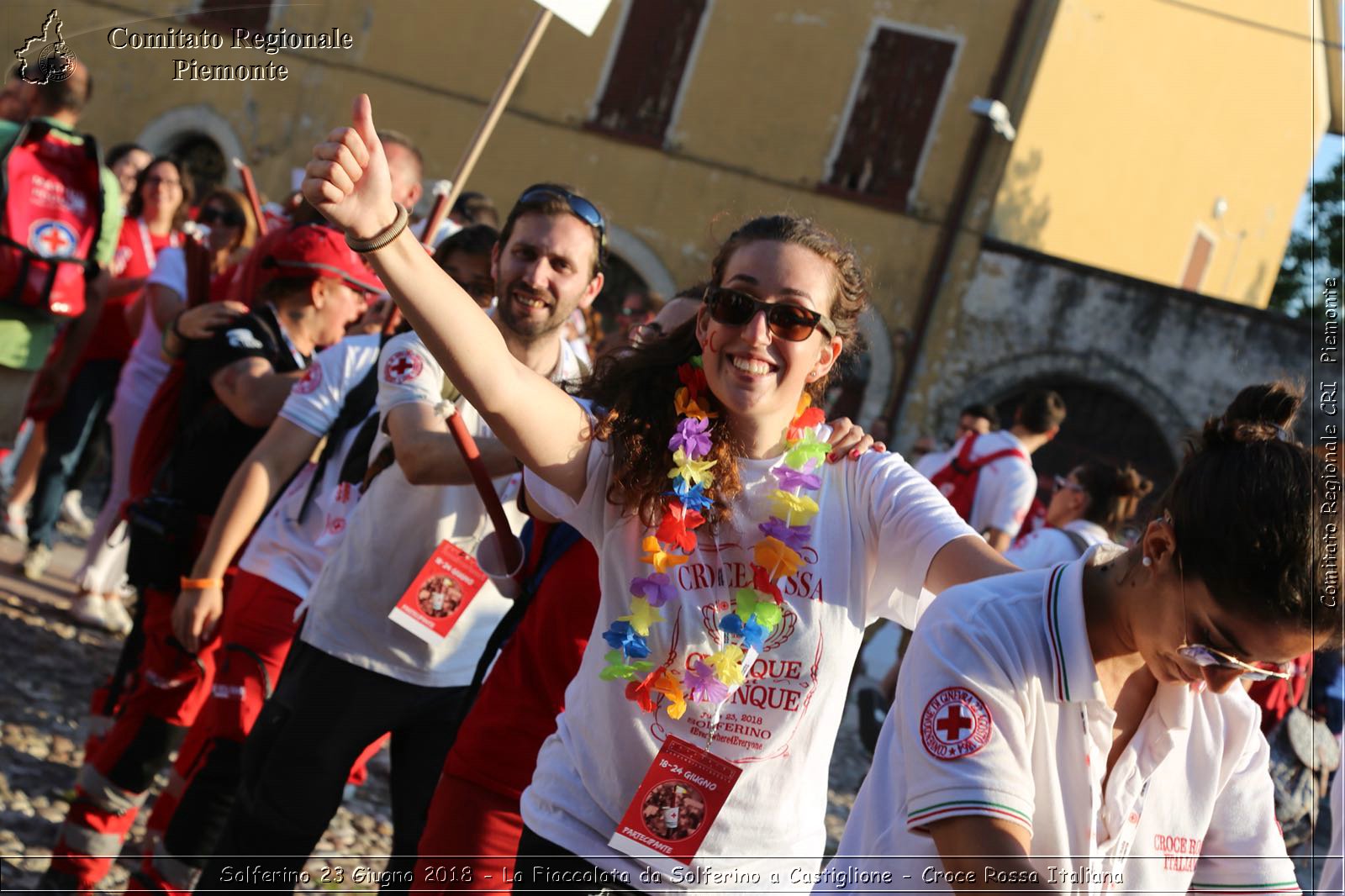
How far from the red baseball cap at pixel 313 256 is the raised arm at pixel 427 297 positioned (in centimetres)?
213

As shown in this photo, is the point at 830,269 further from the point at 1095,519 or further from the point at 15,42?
the point at 1095,519

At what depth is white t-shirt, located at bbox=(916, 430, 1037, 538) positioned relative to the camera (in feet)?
26.1

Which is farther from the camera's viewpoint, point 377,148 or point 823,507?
point 823,507

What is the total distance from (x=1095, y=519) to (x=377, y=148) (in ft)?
15.1

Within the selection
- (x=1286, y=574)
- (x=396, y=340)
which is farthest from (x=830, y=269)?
(x=396, y=340)

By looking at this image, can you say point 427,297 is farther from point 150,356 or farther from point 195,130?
point 195,130

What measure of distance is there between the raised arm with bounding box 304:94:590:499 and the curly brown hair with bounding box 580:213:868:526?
224mm

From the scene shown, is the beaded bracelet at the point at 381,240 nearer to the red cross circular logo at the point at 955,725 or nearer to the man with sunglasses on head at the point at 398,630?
the red cross circular logo at the point at 955,725

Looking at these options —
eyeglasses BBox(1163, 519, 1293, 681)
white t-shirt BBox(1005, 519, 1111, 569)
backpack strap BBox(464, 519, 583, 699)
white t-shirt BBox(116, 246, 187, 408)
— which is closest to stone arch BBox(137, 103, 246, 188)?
white t-shirt BBox(116, 246, 187, 408)

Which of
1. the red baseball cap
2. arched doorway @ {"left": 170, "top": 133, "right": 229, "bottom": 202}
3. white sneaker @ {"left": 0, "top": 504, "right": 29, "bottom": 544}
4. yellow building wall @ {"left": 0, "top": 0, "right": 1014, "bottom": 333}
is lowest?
white sneaker @ {"left": 0, "top": 504, "right": 29, "bottom": 544}

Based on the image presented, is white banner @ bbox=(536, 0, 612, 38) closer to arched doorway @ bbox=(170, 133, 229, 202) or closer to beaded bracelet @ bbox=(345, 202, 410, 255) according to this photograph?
beaded bracelet @ bbox=(345, 202, 410, 255)

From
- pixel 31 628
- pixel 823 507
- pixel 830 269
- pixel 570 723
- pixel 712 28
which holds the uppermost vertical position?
pixel 712 28

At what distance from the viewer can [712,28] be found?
17625mm

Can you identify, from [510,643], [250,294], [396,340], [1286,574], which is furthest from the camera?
[250,294]
